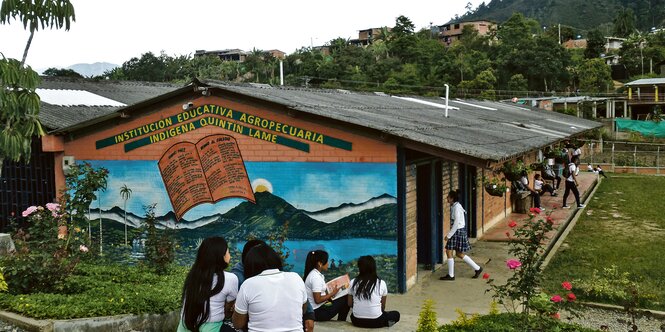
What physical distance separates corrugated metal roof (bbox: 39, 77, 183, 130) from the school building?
0.50ft

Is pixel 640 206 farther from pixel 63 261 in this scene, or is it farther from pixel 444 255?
pixel 63 261

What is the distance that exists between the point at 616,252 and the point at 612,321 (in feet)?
15.4

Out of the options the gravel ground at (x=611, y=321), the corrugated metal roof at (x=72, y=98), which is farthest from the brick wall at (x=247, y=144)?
the gravel ground at (x=611, y=321)

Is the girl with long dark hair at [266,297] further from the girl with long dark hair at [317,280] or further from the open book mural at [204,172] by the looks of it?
the open book mural at [204,172]

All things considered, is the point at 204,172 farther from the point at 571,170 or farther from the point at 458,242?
the point at 571,170

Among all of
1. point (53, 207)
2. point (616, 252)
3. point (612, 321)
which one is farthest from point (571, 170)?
point (53, 207)

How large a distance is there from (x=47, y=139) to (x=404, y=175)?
6.89m

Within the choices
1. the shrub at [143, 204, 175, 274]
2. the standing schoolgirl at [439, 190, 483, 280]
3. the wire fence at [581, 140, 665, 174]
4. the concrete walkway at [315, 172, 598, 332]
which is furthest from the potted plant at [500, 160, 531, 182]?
the wire fence at [581, 140, 665, 174]

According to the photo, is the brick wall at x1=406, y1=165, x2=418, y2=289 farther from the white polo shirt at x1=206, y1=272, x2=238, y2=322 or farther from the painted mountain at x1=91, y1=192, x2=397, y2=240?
the white polo shirt at x1=206, y1=272, x2=238, y2=322

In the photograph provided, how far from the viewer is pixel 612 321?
379 inches

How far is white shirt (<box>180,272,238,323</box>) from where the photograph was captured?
5.54 m

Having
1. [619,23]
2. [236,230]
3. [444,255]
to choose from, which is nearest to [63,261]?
[236,230]

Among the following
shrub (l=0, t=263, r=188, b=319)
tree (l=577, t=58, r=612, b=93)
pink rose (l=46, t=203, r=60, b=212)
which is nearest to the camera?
shrub (l=0, t=263, r=188, b=319)

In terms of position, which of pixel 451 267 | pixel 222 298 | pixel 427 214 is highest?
pixel 222 298
